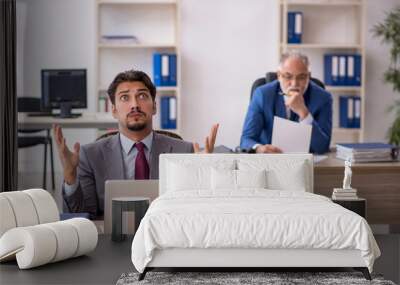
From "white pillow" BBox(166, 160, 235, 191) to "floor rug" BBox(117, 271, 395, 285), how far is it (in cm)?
78

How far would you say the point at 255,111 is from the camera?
215 inches

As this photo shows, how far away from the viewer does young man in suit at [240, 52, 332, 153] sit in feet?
17.8

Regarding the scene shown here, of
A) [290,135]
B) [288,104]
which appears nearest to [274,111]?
[288,104]

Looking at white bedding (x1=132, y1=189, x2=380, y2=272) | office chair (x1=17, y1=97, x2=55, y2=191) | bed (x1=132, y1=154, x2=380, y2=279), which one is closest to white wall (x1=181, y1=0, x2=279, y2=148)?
office chair (x1=17, y1=97, x2=55, y2=191)

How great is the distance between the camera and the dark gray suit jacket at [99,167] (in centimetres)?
486

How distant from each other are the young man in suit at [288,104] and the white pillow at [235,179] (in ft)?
2.61

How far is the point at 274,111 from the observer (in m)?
5.47

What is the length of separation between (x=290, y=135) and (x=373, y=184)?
0.60 m

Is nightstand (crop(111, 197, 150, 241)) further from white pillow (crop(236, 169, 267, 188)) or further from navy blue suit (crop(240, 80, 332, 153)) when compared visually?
navy blue suit (crop(240, 80, 332, 153))

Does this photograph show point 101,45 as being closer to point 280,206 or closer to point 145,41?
point 145,41

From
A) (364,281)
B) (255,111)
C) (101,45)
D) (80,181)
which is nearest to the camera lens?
(364,281)

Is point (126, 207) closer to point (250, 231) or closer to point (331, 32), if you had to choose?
point (250, 231)

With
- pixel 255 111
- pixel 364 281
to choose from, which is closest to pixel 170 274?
pixel 364 281

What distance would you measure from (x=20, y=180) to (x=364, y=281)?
570 cm
